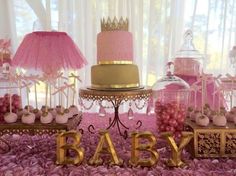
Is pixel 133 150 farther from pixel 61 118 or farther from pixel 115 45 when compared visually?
pixel 115 45

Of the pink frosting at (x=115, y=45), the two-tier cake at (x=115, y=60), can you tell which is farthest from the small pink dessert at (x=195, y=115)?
the pink frosting at (x=115, y=45)

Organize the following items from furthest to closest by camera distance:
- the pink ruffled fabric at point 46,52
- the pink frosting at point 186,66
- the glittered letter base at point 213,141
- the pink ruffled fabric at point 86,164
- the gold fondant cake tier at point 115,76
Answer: the pink frosting at point 186,66 → the gold fondant cake tier at point 115,76 → the pink ruffled fabric at point 46,52 → the glittered letter base at point 213,141 → the pink ruffled fabric at point 86,164

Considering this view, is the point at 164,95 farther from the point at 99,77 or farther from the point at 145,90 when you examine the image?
the point at 99,77

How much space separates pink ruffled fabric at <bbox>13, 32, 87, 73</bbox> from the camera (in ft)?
3.55

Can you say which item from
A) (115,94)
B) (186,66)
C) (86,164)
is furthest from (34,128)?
(186,66)

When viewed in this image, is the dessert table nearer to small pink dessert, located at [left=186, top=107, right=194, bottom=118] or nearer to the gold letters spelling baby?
the gold letters spelling baby

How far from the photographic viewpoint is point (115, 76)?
1216 mm

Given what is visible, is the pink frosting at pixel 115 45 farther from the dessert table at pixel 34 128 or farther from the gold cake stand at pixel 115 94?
the dessert table at pixel 34 128

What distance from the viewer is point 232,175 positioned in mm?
829

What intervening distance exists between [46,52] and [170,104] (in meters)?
0.51

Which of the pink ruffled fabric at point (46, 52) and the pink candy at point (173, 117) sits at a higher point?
the pink ruffled fabric at point (46, 52)

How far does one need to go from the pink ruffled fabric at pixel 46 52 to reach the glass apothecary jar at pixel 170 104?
417mm

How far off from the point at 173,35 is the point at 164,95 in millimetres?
1242

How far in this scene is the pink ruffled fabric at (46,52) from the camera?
1081mm
